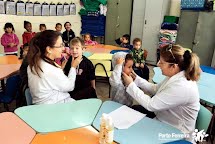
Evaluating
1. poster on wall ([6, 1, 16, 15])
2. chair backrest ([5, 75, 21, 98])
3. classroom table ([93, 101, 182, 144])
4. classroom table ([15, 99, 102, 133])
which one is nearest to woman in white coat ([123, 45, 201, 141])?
classroom table ([93, 101, 182, 144])

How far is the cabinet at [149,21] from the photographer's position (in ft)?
18.5


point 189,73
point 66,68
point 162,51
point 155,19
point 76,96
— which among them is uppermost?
point 155,19

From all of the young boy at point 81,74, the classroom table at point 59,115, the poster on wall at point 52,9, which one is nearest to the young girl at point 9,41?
the poster on wall at point 52,9

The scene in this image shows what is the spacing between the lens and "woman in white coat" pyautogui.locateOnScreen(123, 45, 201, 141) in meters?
1.58

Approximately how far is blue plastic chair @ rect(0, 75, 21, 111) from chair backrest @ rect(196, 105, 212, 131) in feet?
6.41

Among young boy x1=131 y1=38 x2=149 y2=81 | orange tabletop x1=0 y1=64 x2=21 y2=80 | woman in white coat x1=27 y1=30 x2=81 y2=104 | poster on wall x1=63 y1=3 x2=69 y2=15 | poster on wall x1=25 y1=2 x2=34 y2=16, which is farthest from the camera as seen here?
poster on wall x1=63 y1=3 x2=69 y2=15

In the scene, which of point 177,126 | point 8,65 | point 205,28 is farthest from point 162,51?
point 205,28

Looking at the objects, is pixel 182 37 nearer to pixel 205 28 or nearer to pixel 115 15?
pixel 205 28

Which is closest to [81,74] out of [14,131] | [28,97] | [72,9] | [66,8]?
[28,97]

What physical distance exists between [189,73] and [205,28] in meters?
3.84

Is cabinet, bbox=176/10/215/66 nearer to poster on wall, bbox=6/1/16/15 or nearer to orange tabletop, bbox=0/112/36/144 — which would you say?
poster on wall, bbox=6/1/16/15

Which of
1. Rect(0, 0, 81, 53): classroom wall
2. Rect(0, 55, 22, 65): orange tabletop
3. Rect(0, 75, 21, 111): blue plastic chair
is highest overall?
Rect(0, 0, 81, 53): classroom wall

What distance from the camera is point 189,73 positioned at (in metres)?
1.61

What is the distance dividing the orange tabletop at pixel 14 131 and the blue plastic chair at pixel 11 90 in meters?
0.98
